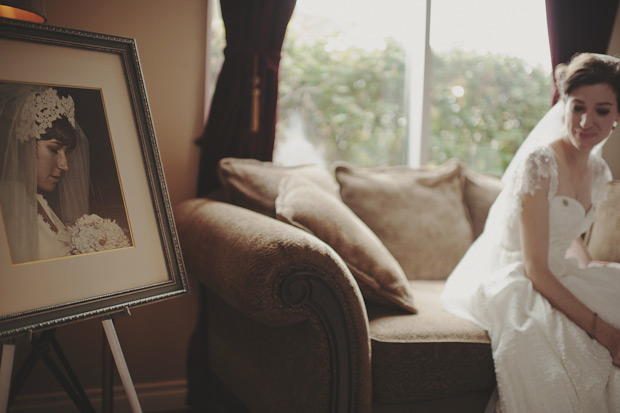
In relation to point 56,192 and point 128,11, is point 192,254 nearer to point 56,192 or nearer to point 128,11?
point 56,192

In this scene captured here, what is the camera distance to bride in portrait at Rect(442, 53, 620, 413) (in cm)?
129

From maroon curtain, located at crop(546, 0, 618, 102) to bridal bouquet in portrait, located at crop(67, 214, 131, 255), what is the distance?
226cm

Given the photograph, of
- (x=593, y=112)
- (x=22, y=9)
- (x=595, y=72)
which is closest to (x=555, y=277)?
(x=593, y=112)

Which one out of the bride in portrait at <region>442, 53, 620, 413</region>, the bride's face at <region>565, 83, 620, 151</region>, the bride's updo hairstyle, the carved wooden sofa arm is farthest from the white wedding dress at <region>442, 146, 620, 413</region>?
the carved wooden sofa arm

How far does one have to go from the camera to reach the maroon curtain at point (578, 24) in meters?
2.35

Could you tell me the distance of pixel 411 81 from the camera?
8.73 feet

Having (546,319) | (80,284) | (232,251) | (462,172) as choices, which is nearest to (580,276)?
(546,319)

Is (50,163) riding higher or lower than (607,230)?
higher

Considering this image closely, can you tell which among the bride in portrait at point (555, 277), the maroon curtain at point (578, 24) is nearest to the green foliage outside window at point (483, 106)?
the maroon curtain at point (578, 24)

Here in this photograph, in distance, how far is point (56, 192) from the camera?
3.24 ft

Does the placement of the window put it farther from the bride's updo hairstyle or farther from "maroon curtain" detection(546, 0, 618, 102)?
the bride's updo hairstyle

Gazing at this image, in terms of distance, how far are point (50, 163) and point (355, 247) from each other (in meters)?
0.87

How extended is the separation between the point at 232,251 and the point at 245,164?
25.2 inches

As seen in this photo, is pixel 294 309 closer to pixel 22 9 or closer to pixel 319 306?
pixel 319 306
